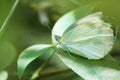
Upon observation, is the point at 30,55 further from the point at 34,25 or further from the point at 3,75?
the point at 34,25

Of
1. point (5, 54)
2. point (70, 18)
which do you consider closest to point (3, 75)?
point (5, 54)

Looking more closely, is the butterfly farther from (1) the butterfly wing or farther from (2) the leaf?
(2) the leaf

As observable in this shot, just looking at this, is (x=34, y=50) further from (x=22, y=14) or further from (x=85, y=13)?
(x=22, y=14)

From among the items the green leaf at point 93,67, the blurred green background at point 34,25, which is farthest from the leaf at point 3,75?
the green leaf at point 93,67

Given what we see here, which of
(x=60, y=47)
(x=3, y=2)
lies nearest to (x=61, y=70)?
(x=60, y=47)

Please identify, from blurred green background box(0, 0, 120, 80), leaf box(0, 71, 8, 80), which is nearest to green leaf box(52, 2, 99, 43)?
blurred green background box(0, 0, 120, 80)

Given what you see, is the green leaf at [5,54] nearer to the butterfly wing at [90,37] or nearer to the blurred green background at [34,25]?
the blurred green background at [34,25]
